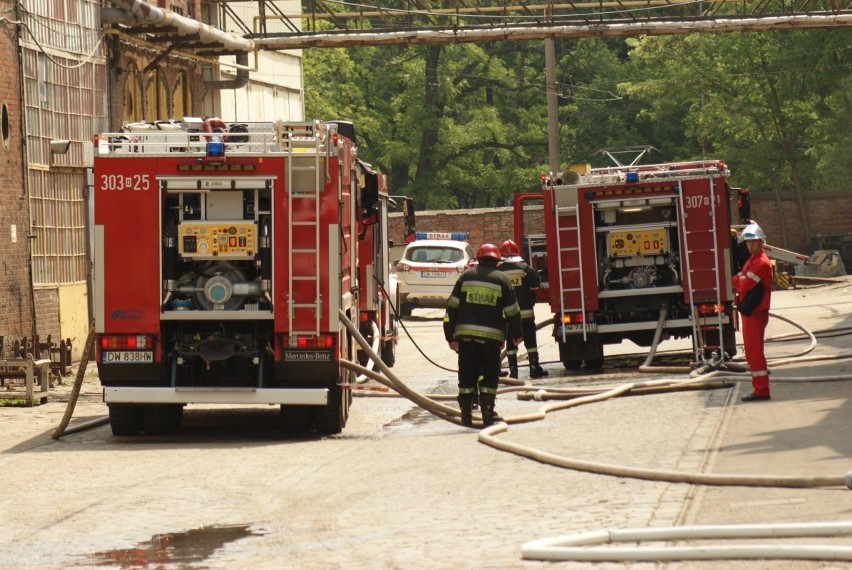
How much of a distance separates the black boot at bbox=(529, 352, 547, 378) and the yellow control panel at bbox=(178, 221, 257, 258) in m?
6.62

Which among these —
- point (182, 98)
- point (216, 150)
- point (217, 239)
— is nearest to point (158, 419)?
point (217, 239)

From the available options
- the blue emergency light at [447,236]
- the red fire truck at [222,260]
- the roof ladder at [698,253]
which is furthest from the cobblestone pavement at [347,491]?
the blue emergency light at [447,236]

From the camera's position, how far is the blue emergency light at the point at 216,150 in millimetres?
14172

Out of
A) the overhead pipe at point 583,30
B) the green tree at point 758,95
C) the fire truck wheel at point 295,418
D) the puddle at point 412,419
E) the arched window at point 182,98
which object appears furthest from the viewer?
the green tree at point 758,95

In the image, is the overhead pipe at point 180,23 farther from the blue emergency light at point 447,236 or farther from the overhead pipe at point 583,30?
the blue emergency light at point 447,236

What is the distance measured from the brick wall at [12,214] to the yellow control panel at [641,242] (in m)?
8.24

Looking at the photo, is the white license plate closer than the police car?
Yes

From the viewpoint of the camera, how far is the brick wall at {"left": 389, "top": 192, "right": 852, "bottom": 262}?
1983 inches

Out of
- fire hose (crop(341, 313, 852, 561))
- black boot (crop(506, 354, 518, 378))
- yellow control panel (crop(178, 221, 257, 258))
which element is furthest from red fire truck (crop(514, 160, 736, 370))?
fire hose (crop(341, 313, 852, 561))

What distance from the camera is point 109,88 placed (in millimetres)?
26797

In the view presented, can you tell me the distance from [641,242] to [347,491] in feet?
34.4

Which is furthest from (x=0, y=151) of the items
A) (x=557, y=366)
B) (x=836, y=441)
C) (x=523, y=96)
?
(x=523, y=96)

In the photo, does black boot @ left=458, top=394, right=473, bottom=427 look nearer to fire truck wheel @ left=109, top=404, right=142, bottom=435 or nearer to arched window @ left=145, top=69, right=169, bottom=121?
fire truck wheel @ left=109, top=404, right=142, bottom=435

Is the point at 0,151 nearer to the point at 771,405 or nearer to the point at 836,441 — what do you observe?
the point at 771,405
